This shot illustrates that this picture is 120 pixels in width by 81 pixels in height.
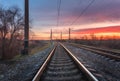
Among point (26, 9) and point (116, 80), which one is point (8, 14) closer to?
point (26, 9)

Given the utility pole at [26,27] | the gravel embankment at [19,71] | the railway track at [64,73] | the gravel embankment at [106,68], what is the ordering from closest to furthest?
the railway track at [64,73], the gravel embankment at [106,68], the gravel embankment at [19,71], the utility pole at [26,27]

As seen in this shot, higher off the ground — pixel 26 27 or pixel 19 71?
pixel 26 27

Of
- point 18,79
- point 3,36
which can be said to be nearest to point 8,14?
point 3,36

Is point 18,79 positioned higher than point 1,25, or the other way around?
point 1,25

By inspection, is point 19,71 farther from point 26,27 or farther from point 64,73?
point 26,27

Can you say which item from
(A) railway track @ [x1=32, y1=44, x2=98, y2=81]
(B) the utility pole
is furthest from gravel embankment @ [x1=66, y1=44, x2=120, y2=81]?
(B) the utility pole

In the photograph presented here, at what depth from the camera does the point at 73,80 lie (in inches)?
323

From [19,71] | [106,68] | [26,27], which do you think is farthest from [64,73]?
[26,27]

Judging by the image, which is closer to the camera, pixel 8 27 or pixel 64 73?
pixel 64 73

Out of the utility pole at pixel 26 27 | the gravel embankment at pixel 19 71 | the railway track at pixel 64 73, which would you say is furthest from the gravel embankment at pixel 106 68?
the utility pole at pixel 26 27

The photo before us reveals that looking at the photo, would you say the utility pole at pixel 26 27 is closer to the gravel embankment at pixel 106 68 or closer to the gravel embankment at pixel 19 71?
the gravel embankment at pixel 19 71

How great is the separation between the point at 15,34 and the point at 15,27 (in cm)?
153

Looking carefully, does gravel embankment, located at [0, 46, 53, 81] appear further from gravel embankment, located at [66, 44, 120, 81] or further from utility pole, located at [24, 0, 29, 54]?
utility pole, located at [24, 0, 29, 54]

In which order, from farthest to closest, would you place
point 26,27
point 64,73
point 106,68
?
point 26,27 < point 106,68 < point 64,73
